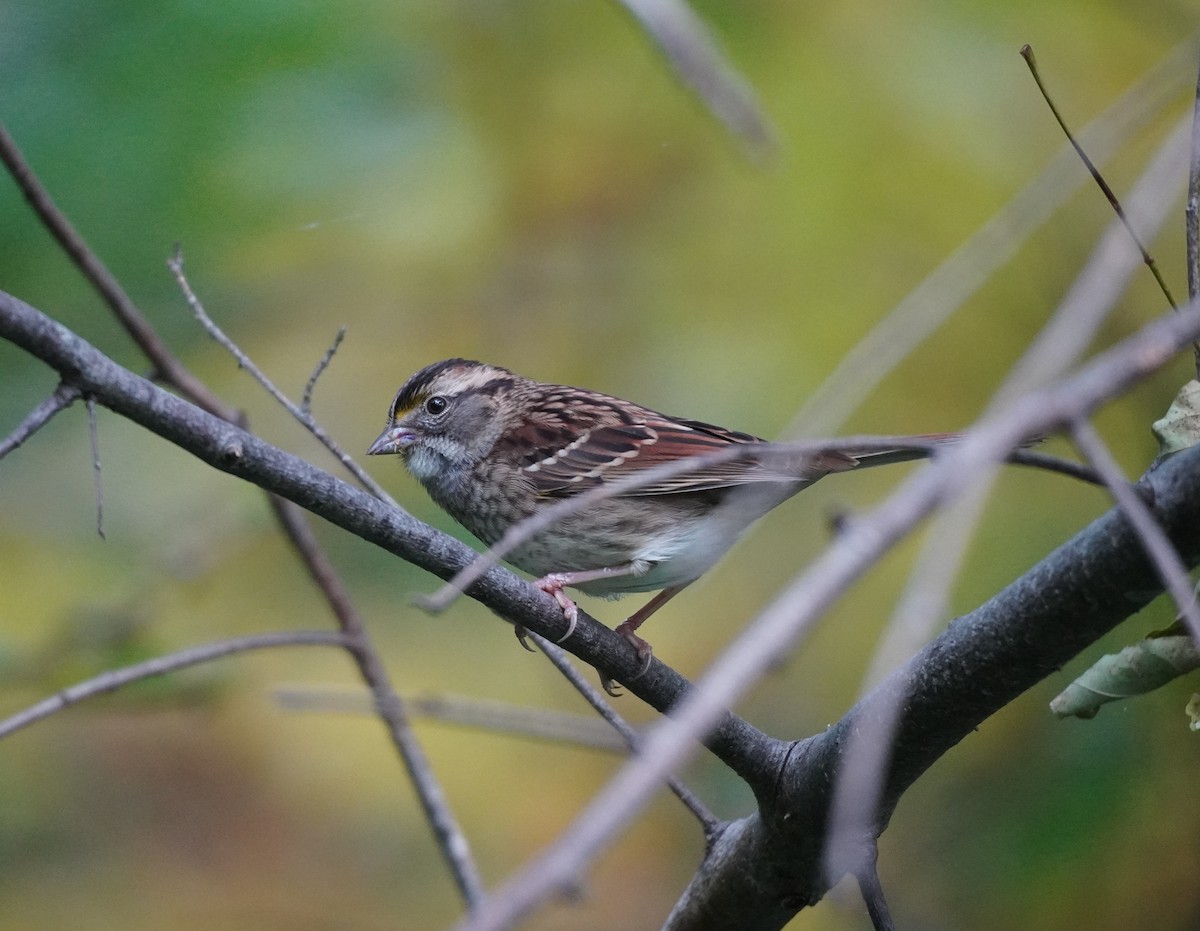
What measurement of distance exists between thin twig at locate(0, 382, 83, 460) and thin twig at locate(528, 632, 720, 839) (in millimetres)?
1053

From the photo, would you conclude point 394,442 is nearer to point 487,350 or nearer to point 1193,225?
point 487,350

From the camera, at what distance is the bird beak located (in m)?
4.32

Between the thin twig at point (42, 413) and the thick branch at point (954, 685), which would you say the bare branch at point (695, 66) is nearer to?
the thick branch at point (954, 685)

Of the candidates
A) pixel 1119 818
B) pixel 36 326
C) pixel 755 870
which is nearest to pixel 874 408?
pixel 1119 818

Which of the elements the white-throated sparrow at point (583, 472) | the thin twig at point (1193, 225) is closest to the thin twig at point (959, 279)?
the thin twig at point (1193, 225)

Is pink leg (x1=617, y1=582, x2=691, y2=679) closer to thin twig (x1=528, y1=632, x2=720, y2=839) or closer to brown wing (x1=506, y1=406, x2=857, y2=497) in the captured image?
thin twig (x1=528, y1=632, x2=720, y2=839)

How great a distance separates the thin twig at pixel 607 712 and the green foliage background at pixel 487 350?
1107 millimetres

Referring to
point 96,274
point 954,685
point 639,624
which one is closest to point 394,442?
point 639,624

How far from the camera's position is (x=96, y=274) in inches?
122

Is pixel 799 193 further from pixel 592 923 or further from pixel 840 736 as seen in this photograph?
pixel 592 923

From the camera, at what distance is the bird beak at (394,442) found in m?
4.32

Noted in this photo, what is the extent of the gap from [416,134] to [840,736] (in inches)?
108

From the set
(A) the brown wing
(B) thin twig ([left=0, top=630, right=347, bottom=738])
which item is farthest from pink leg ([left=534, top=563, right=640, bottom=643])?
(B) thin twig ([left=0, top=630, right=347, bottom=738])

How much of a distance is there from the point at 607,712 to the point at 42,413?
1333 mm
